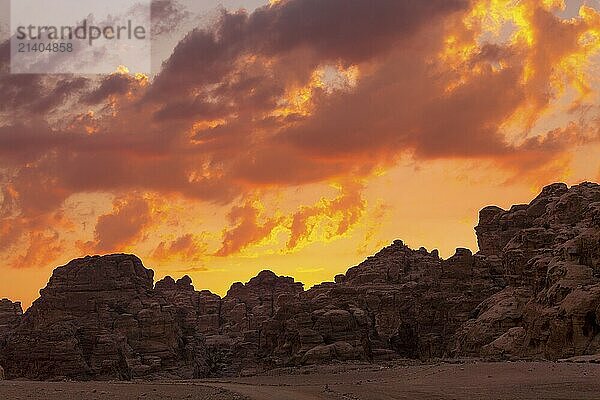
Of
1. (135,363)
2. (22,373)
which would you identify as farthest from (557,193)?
(22,373)

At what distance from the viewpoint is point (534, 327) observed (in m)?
58.0

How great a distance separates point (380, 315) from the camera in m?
95.5

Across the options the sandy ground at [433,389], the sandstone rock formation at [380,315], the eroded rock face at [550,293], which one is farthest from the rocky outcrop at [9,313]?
the sandy ground at [433,389]

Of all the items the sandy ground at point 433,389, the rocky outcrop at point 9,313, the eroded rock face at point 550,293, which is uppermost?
the rocky outcrop at point 9,313

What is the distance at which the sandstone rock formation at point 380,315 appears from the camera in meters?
58.8

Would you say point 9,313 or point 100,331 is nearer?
point 100,331

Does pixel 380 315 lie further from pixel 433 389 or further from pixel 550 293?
pixel 433 389

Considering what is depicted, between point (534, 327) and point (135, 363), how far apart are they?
128ft

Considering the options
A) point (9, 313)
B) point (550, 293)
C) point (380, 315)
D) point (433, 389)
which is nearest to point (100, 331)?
point (380, 315)

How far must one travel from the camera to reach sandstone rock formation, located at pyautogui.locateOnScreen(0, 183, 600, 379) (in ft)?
193

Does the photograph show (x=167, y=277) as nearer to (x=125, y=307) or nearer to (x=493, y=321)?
(x=125, y=307)

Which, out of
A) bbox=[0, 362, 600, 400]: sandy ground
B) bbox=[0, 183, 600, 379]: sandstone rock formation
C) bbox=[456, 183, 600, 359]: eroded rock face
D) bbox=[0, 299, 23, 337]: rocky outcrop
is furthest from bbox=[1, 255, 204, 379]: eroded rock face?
bbox=[0, 362, 600, 400]: sandy ground

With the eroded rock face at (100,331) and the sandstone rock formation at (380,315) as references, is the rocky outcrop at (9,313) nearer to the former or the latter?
the eroded rock face at (100,331)

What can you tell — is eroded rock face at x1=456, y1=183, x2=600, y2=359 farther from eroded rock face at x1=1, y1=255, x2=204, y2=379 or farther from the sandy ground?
eroded rock face at x1=1, y1=255, x2=204, y2=379
